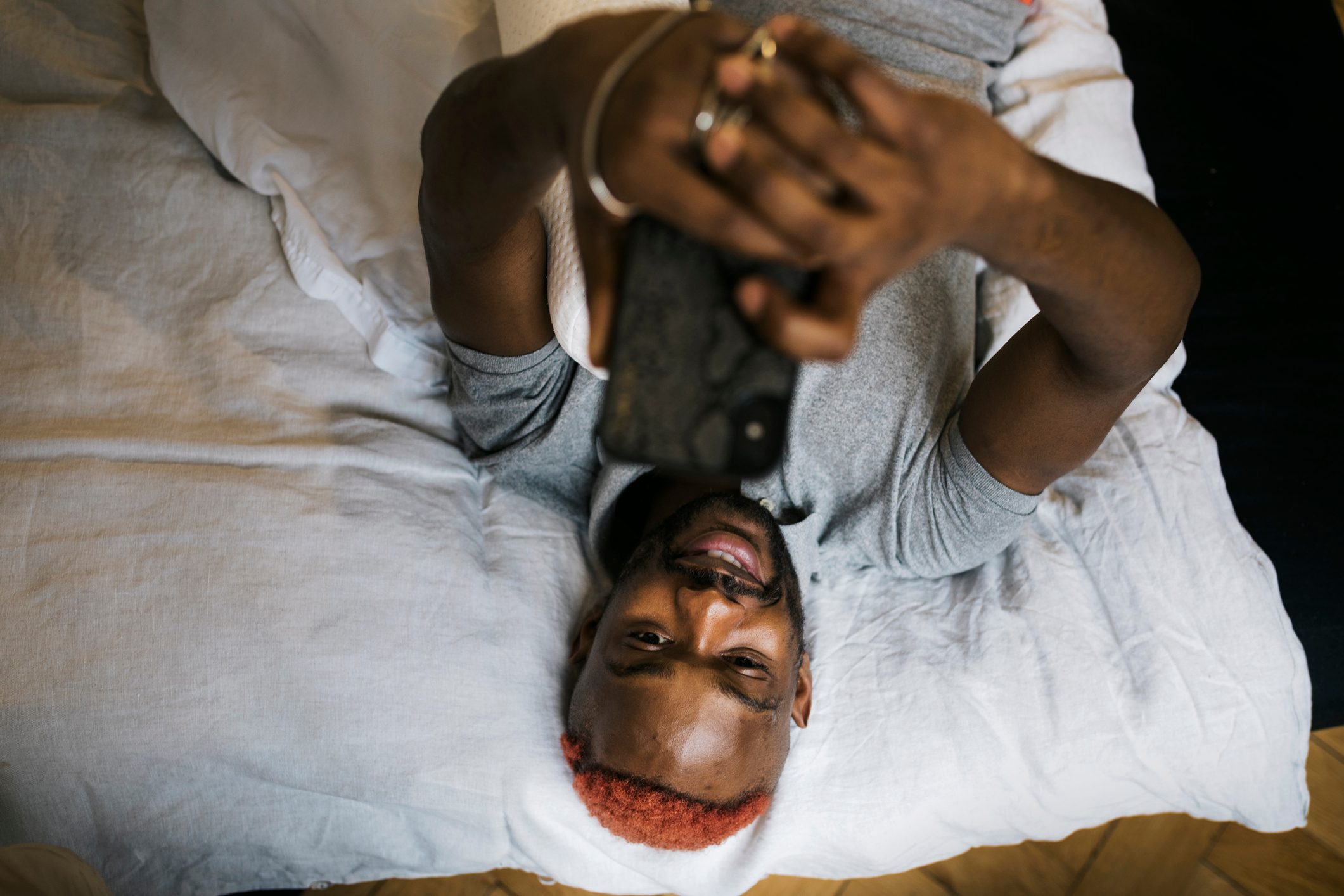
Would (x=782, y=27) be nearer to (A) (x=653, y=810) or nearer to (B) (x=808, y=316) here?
(B) (x=808, y=316)

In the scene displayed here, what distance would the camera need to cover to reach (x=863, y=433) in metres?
1.04

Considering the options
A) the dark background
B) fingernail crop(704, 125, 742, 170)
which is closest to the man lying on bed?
fingernail crop(704, 125, 742, 170)

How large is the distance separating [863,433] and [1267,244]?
76cm

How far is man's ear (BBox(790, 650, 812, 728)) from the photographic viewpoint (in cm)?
106

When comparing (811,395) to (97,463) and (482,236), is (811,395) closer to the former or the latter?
(482,236)

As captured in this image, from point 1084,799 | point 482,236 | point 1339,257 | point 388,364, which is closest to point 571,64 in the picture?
point 482,236

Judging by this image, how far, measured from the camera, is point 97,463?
977mm

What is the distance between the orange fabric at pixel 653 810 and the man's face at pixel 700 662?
14mm

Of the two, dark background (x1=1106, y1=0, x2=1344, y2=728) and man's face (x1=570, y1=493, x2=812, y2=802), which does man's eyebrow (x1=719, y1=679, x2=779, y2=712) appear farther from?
A: dark background (x1=1106, y1=0, x2=1344, y2=728)

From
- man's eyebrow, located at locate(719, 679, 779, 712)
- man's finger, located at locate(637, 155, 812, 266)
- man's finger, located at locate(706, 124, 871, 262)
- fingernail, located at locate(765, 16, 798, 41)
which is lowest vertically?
man's eyebrow, located at locate(719, 679, 779, 712)

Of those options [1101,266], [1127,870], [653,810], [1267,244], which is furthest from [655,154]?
[1127,870]

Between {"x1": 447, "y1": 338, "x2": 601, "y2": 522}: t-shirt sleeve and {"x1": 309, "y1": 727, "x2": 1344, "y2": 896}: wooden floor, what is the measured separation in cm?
63

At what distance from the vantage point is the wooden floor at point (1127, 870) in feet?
4.28

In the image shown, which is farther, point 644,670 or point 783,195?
point 644,670
